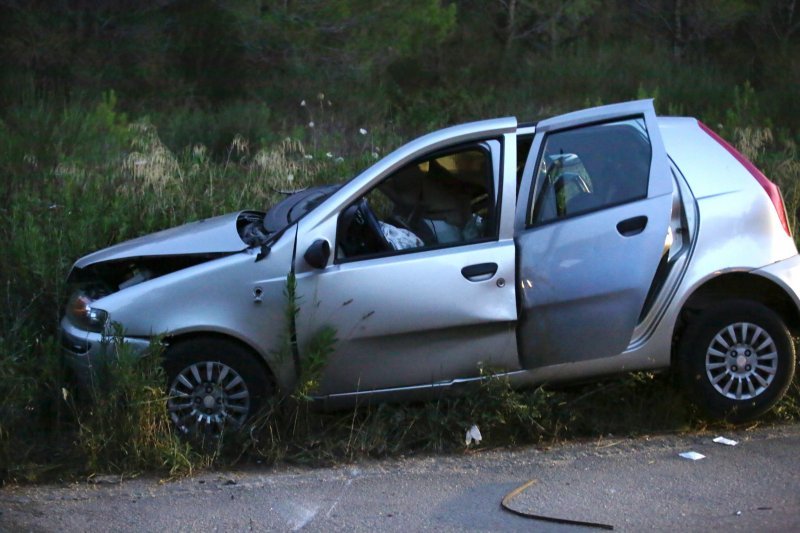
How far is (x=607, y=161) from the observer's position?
254 inches

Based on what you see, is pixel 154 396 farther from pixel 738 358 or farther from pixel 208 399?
pixel 738 358

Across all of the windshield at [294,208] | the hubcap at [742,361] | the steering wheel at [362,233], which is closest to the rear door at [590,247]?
the hubcap at [742,361]

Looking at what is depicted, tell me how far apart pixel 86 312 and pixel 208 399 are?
86cm

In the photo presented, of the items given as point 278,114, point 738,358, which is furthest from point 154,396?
point 278,114

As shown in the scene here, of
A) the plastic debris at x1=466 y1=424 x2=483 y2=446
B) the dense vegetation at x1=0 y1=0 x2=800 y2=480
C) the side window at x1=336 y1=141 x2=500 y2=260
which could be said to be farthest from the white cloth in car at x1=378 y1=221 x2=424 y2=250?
the plastic debris at x1=466 y1=424 x2=483 y2=446

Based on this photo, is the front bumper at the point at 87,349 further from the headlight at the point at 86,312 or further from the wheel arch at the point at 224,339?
the wheel arch at the point at 224,339

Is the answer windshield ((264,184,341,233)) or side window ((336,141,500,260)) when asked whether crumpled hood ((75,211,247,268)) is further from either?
side window ((336,141,500,260))

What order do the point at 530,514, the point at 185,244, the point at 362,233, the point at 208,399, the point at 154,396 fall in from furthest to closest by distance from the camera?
the point at 185,244, the point at 362,233, the point at 208,399, the point at 154,396, the point at 530,514

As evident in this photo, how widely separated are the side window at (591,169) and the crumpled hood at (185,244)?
173 centimetres

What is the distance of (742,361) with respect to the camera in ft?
20.9

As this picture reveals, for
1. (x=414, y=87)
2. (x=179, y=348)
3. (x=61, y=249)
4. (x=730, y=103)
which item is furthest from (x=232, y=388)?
(x=414, y=87)

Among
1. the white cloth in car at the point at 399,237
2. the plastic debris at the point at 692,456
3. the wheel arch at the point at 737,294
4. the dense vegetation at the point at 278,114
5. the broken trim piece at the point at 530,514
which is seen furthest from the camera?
the white cloth in car at the point at 399,237

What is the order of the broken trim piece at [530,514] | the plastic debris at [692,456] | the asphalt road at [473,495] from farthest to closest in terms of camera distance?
the plastic debris at [692,456] < the asphalt road at [473,495] < the broken trim piece at [530,514]

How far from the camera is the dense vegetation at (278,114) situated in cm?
632
